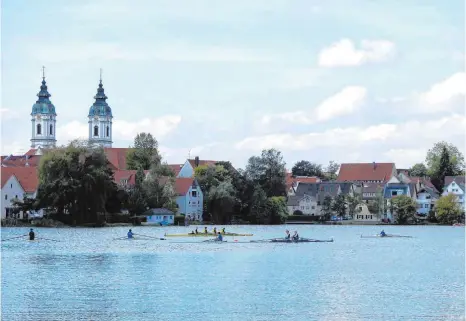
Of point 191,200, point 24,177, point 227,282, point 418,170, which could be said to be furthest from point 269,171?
point 227,282

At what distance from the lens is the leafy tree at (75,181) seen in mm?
92000

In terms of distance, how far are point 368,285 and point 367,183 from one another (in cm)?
12658

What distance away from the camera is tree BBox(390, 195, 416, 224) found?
13450 cm

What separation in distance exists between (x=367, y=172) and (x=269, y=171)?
1663 inches

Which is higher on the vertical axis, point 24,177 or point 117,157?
point 117,157

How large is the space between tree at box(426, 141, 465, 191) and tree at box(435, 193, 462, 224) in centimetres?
2245

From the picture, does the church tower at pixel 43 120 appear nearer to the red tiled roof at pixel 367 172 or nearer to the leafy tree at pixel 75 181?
the red tiled roof at pixel 367 172

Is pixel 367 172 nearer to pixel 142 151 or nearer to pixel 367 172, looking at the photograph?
pixel 367 172

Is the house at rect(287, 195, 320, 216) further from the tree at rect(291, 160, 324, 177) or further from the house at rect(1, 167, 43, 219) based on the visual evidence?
the house at rect(1, 167, 43, 219)

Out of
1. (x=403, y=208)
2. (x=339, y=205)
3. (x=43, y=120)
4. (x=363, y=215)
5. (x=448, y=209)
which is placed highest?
(x=43, y=120)

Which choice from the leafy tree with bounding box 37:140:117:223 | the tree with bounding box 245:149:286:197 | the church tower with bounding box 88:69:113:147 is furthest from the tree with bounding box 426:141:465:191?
the leafy tree with bounding box 37:140:117:223

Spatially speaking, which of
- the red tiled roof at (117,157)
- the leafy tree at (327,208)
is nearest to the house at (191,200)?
the leafy tree at (327,208)

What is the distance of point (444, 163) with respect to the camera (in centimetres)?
16025

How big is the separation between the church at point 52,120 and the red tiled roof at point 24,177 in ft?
228
